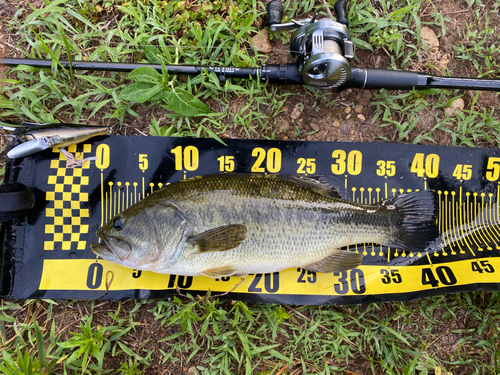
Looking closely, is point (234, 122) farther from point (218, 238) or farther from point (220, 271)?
point (220, 271)

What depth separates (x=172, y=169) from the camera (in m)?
2.90

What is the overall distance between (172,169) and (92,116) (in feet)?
3.30

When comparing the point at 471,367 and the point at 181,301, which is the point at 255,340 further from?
the point at 471,367

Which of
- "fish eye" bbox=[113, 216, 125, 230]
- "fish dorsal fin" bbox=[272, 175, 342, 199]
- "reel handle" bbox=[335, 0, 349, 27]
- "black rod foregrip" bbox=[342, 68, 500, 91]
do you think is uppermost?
"reel handle" bbox=[335, 0, 349, 27]

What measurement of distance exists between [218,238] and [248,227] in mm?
267

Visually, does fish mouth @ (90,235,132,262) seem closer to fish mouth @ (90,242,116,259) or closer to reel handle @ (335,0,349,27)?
fish mouth @ (90,242,116,259)

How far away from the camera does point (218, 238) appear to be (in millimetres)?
2379

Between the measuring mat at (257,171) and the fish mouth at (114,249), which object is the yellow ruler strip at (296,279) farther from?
the fish mouth at (114,249)

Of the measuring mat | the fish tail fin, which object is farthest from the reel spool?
the fish tail fin

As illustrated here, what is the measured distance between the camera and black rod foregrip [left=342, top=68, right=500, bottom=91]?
2.81 metres

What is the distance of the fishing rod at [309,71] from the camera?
265cm

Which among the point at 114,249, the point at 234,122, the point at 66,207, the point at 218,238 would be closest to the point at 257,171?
the point at 234,122

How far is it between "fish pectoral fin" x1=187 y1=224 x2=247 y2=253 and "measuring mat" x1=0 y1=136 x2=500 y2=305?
0.61m

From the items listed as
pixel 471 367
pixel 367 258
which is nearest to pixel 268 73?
pixel 367 258
